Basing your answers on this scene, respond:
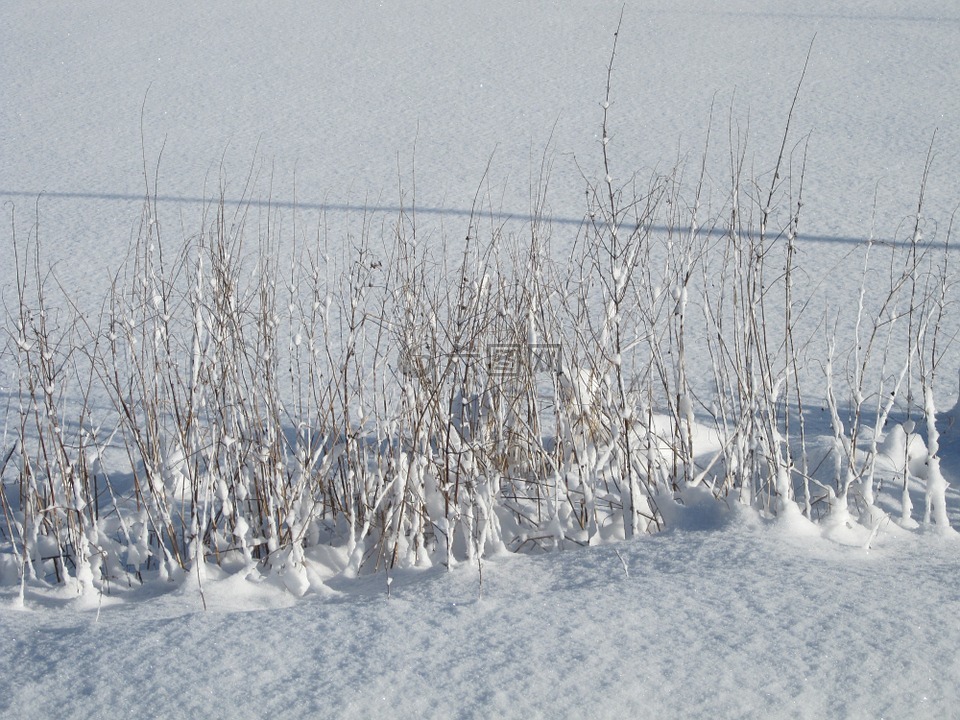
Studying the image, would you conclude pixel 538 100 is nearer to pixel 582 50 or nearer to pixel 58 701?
pixel 582 50

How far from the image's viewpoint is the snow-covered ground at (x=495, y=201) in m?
1.83

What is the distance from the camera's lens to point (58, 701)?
1.81 m

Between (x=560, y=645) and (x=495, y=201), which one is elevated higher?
(x=495, y=201)

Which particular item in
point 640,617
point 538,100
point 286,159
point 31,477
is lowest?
point 640,617

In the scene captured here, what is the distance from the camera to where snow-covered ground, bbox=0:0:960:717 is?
1.83 m

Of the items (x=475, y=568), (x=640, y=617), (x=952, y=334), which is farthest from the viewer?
(x=952, y=334)

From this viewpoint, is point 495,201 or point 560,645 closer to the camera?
point 560,645

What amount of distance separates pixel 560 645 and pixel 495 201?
15.7ft

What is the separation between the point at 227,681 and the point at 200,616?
1.00 ft

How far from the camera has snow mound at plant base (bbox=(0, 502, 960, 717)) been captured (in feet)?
5.82

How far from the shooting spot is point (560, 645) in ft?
6.32

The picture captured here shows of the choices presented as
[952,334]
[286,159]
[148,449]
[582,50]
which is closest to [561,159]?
[286,159]

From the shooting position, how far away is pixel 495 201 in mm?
6434

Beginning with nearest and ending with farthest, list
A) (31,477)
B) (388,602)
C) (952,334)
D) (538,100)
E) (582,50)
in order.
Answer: (388,602)
(31,477)
(952,334)
(538,100)
(582,50)
